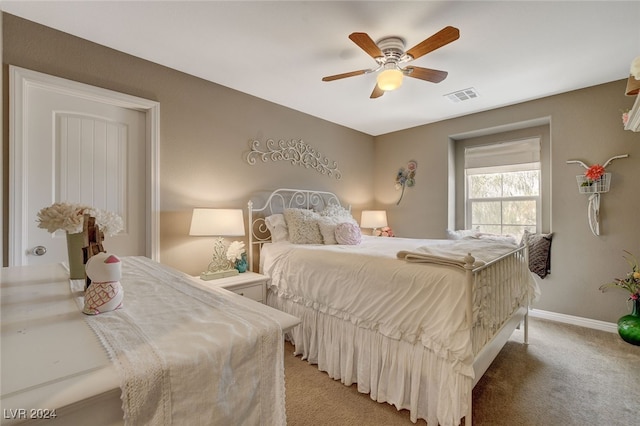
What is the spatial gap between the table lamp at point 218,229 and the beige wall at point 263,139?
0.19m

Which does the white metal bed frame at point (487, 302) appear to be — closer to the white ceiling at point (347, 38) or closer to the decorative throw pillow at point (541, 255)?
the decorative throw pillow at point (541, 255)

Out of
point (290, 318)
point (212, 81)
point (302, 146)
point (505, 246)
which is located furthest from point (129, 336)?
point (302, 146)

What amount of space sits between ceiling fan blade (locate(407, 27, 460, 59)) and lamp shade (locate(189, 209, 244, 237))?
6.59ft

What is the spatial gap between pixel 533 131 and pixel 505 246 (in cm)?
227

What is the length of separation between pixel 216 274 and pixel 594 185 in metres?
3.93

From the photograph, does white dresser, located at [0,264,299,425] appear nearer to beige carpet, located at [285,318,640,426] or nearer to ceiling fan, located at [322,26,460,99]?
beige carpet, located at [285,318,640,426]

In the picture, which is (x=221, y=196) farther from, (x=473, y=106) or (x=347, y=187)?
(x=473, y=106)

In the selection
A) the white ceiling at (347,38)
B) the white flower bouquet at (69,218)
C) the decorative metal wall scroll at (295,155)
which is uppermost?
the white ceiling at (347,38)

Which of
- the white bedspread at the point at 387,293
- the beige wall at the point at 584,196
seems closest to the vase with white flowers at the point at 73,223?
the white bedspread at the point at 387,293

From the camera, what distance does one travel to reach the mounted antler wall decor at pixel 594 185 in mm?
2863

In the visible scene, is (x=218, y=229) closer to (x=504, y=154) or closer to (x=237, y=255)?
(x=237, y=255)

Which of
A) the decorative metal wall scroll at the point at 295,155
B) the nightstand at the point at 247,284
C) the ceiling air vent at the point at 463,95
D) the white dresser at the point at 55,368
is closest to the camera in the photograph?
A: the white dresser at the point at 55,368

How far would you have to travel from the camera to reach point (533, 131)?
3.62 meters

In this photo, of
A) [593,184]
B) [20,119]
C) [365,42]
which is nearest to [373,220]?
[593,184]
